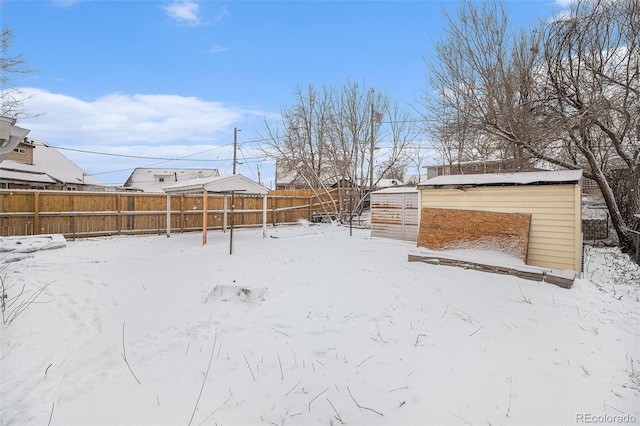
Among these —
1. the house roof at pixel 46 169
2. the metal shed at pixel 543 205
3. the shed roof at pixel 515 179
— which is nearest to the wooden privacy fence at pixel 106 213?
the house roof at pixel 46 169

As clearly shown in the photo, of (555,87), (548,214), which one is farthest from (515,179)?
(555,87)

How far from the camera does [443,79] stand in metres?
11.2

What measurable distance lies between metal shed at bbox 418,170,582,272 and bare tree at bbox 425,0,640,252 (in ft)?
7.91

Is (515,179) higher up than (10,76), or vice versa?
(10,76)

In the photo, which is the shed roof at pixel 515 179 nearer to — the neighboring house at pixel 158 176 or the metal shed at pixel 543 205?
the metal shed at pixel 543 205

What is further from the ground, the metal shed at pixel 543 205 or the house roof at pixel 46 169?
the house roof at pixel 46 169

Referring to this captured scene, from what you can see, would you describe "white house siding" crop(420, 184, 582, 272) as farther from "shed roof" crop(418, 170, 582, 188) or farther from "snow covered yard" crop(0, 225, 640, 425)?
"snow covered yard" crop(0, 225, 640, 425)

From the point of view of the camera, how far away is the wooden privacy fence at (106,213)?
9.98 meters

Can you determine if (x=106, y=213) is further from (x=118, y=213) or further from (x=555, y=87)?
(x=555, y=87)

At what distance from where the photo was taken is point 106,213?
37.4 ft

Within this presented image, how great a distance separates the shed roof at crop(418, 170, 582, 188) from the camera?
6.57 meters

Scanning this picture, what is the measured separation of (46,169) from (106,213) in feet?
44.6

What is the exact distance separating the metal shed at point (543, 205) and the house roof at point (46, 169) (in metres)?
21.0

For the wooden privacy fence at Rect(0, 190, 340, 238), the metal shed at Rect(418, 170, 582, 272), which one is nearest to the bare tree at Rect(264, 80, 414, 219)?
the wooden privacy fence at Rect(0, 190, 340, 238)
